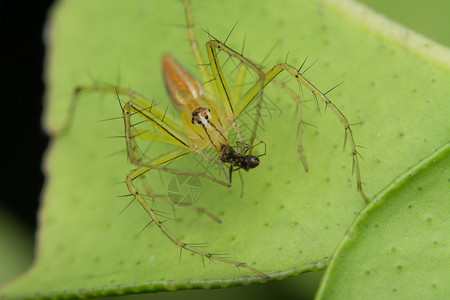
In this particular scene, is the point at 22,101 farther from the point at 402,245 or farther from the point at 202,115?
A: the point at 402,245

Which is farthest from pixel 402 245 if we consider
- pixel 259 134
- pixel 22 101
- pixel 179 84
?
pixel 22 101

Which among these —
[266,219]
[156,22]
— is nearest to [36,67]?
[156,22]

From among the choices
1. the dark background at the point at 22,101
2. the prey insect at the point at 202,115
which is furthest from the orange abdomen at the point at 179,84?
the dark background at the point at 22,101

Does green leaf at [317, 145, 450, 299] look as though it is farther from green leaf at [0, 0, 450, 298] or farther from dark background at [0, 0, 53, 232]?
dark background at [0, 0, 53, 232]

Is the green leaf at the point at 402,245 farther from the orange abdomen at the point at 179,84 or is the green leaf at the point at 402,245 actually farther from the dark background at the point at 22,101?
the dark background at the point at 22,101

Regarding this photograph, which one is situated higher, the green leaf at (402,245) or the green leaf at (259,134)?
the green leaf at (259,134)

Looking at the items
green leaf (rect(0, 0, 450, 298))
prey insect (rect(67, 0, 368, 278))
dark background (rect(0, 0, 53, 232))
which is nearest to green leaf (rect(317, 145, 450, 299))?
green leaf (rect(0, 0, 450, 298))

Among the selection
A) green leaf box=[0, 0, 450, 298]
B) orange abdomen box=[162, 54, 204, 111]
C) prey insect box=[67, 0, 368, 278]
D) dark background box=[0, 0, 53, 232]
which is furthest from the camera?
dark background box=[0, 0, 53, 232]
